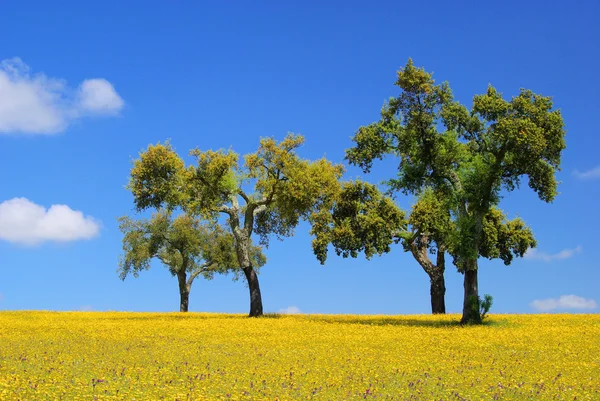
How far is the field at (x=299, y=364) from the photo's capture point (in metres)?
15.7

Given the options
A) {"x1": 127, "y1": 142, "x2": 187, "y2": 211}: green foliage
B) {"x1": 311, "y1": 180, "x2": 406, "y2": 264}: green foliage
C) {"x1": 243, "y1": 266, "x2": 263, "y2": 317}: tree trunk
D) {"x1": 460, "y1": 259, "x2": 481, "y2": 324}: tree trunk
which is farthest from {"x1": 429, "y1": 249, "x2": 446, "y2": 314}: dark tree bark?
{"x1": 127, "y1": 142, "x2": 187, "y2": 211}: green foliage

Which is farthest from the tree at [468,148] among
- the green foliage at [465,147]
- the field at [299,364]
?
the field at [299,364]

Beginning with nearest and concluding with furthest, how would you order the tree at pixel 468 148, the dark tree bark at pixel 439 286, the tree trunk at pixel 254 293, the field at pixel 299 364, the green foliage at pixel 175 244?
the field at pixel 299 364, the tree at pixel 468 148, the tree trunk at pixel 254 293, the dark tree bark at pixel 439 286, the green foliage at pixel 175 244

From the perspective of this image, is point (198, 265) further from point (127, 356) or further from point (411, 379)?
point (411, 379)

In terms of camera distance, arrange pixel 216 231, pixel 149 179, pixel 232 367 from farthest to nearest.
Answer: pixel 216 231 → pixel 149 179 → pixel 232 367

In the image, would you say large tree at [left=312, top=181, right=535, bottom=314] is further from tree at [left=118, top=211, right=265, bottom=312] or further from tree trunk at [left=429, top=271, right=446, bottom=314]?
tree at [left=118, top=211, right=265, bottom=312]

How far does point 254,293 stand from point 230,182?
29.7ft

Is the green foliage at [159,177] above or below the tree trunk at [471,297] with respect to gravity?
above

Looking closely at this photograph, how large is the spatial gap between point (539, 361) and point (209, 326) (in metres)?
20.8

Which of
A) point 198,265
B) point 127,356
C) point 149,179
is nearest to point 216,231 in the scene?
point 198,265

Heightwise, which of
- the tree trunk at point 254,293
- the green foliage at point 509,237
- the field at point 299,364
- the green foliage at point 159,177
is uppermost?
the green foliage at point 159,177

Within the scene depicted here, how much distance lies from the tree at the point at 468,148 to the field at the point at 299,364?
8.42 m

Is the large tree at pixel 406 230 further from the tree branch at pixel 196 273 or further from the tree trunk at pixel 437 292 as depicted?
the tree branch at pixel 196 273

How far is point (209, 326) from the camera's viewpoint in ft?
122
